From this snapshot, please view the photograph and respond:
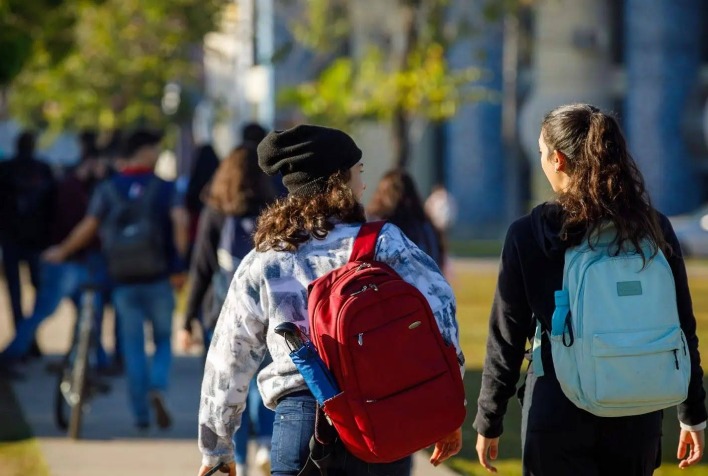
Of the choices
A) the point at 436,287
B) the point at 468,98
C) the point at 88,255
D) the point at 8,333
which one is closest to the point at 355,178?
the point at 436,287

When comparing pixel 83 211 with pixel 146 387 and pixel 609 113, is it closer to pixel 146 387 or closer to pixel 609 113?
pixel 146 387

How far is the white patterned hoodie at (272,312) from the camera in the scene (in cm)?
406

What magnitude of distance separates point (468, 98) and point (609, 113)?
2281cm

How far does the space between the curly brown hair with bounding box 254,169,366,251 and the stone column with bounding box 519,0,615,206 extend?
39.2 metres

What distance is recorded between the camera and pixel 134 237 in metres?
9.05

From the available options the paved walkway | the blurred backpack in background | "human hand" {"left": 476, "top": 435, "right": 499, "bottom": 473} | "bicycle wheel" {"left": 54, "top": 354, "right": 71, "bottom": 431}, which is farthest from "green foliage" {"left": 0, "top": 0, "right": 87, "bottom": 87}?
"human hand" {"left": 476, "top": 435, "right": 499, "bottom": 473}

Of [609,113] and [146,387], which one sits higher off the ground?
[609,113]

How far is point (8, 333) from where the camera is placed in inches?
597

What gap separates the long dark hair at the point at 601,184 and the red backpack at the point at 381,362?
52 centimetres

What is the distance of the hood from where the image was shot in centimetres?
410

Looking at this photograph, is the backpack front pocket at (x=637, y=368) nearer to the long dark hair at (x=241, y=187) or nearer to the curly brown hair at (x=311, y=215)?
the curly brown hair at (x=311, y=215)

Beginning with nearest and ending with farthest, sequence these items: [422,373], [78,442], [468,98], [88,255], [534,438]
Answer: [422,373] → [534,438] → [78,442] → [88,255] → [468,98]

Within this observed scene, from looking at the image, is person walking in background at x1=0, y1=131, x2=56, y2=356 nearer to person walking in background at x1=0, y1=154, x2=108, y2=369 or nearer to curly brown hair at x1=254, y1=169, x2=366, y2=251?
person walking in background at x1=0, y1=154, x2=108, y2=369

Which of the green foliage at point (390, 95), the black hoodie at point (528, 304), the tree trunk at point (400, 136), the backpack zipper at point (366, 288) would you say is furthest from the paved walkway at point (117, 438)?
the green foliage at point (390, 95)
